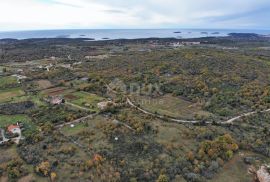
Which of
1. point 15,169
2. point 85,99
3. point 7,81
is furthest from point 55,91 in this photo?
point 15,169

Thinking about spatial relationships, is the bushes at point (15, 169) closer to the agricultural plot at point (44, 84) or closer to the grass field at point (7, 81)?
the agricultural plot at point (44, 84)

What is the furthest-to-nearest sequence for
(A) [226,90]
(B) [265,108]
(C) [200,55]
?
(C) [200,55], (A) [226,90], (B) [265,108]

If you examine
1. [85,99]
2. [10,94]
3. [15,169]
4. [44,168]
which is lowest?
[15,169]

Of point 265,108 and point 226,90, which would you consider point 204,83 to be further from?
point 265,108

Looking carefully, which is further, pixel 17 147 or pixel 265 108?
pixel 265 108

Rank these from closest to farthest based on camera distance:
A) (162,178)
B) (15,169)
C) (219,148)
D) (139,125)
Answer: (162,178) < (15,169) < (219,148) < (139,125)

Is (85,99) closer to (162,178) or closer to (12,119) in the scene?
(12,119)

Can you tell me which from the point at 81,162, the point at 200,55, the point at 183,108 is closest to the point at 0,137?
the point at 81,162
